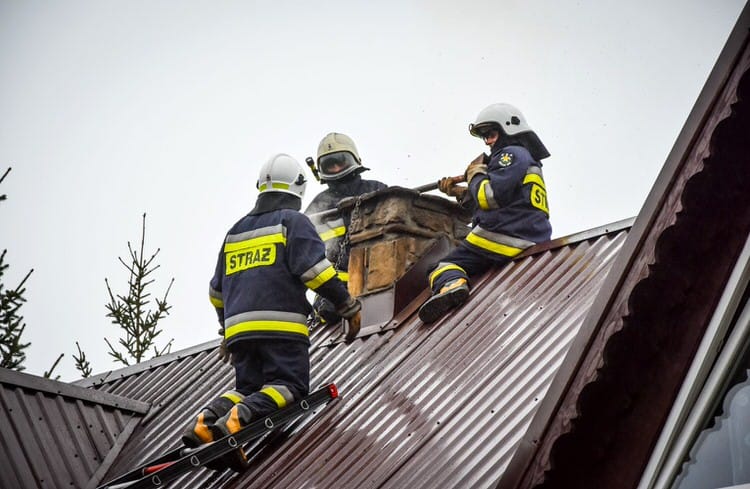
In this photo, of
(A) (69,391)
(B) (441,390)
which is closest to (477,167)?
(B) (441,390)

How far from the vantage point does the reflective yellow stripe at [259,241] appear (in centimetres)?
764

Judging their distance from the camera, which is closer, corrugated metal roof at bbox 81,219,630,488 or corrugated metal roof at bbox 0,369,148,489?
corrugated metal roof at bbox 81,219,630,488

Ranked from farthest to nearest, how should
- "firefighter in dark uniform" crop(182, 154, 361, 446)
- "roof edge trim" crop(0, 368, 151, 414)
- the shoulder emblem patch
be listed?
"roof edge trim" crop(0, 368, 151, 414) < the shoulder emblem patch < "firefighter in dark uniform" crop(182, 154, 361, 446)

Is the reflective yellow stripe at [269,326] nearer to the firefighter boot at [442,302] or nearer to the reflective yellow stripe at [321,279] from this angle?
the reflective yellow stripe at [321,279]

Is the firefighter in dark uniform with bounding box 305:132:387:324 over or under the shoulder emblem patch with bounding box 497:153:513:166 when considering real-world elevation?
over

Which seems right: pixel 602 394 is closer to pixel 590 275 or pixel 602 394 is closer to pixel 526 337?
pixel 526 337

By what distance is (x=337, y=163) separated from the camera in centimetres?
1109

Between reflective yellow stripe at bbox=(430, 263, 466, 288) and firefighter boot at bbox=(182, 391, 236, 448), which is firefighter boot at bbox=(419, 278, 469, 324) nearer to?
reflective yellow stripe at bbox=(430, 263, 466, 288)

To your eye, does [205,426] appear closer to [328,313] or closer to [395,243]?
[328,313]

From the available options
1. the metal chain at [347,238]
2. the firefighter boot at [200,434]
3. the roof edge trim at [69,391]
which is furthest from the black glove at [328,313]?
the firefighter boot at [200,434]

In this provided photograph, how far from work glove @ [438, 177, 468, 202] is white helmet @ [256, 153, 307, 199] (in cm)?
148

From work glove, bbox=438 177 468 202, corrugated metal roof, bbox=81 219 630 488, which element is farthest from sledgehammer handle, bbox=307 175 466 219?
corrugated metal roof, bbox=81 219 630 488

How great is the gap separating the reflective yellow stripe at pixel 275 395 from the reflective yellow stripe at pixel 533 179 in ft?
7.94

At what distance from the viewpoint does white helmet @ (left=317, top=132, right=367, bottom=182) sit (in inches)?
436
